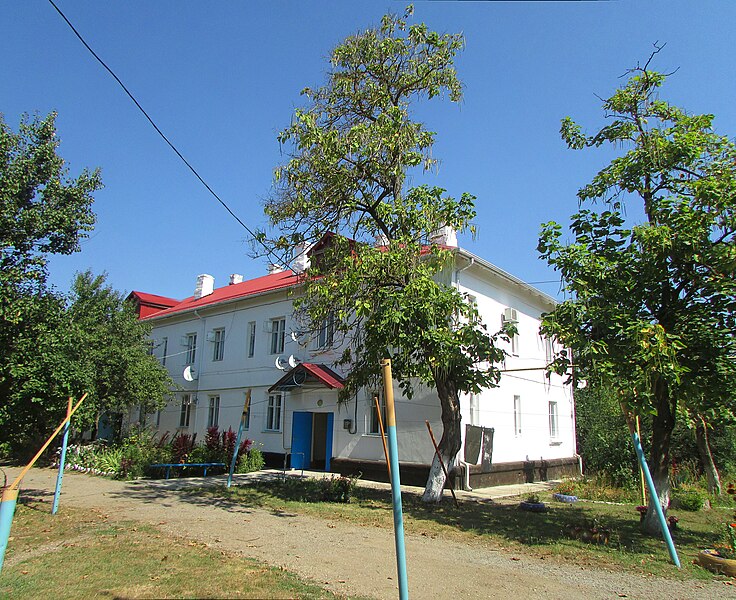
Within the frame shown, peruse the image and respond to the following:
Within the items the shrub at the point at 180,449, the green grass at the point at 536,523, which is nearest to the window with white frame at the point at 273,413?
the shrub at the point at 180,449

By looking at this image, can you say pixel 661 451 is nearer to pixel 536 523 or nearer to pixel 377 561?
pixel 536 523

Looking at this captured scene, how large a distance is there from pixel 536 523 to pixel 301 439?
1088 centimetres

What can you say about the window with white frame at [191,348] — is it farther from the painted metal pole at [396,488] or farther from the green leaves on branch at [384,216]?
the painted metal pole at [396,488]

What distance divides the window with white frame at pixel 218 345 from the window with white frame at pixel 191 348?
1.66m

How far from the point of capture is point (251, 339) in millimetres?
22922

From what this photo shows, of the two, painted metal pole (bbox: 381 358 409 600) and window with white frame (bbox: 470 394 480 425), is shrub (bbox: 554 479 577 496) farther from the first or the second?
painted metal pole (bbox: 381 358 409 600)

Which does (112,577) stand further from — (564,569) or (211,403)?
(211,403)

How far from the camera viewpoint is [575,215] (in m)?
10.3

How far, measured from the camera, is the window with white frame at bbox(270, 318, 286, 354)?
2144cm

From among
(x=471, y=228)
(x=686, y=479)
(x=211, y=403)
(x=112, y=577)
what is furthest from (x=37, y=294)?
(x=686, y=479)

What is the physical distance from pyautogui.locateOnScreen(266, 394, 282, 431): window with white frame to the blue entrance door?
3.75 ft

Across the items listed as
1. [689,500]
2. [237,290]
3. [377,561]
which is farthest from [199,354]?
[689,500]

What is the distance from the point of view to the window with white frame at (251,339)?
22.6 metres

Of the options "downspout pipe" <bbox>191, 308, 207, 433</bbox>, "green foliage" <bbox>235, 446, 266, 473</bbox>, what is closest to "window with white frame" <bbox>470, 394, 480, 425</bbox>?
"green foliage" <bbox>235, 446, 266, 473</bbox>
